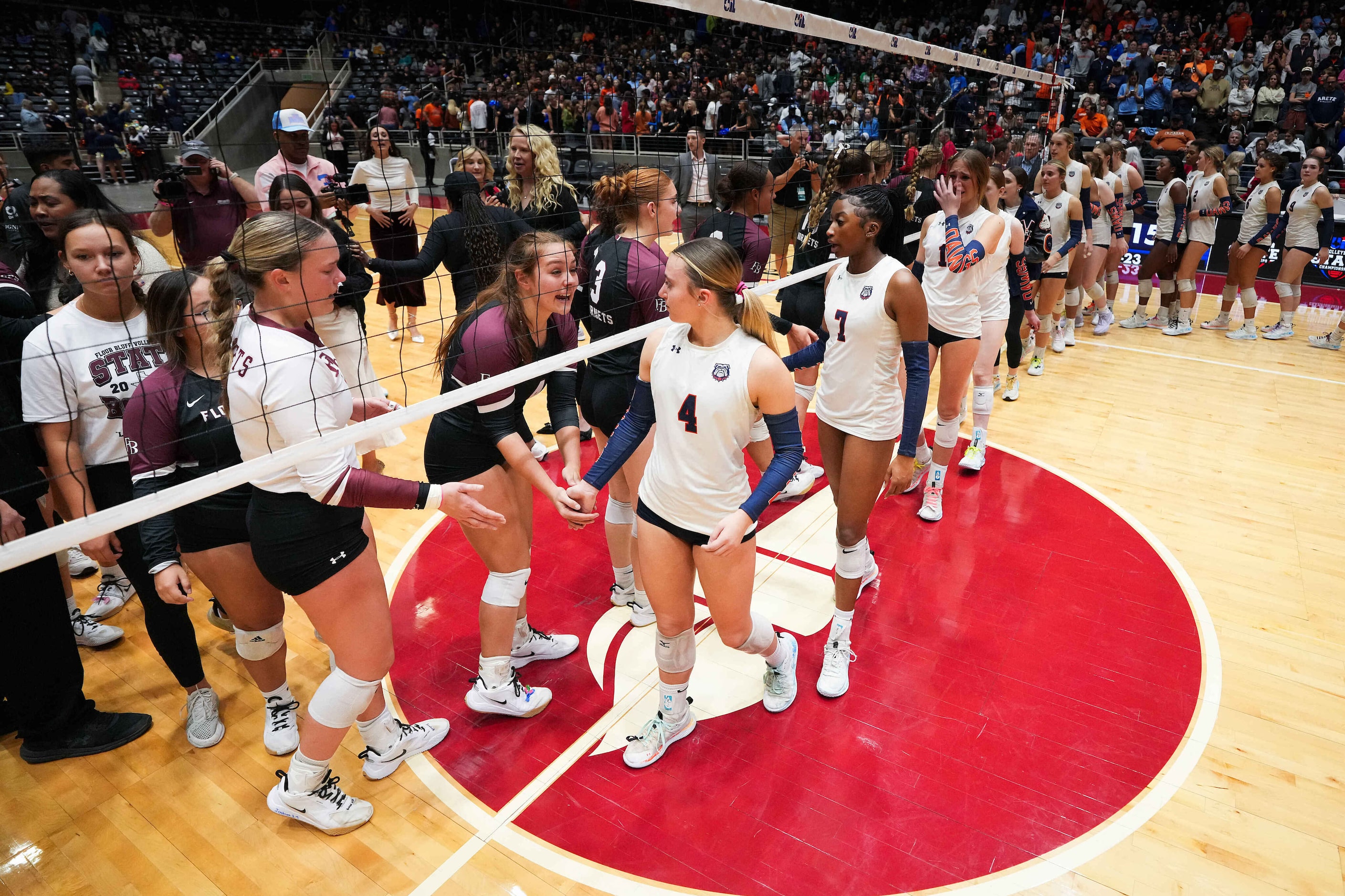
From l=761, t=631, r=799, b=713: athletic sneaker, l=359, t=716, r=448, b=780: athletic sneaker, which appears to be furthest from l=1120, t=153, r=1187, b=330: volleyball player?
l=359, t=716, r=448, b=780: athletic sneaker

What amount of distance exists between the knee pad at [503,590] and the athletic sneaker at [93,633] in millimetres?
2209

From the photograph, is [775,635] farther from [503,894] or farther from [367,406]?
[367,406]

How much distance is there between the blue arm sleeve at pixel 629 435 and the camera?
2.74 m

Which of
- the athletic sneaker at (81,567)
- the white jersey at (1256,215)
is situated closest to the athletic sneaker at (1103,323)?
the white jersey at (1256,215)

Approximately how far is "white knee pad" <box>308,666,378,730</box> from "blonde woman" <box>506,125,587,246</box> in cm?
312

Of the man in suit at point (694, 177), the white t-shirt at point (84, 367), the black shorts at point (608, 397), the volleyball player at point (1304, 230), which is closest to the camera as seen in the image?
the white t-shirt at point (84, 367)

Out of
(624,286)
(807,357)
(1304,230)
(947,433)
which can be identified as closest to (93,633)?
(624,286)

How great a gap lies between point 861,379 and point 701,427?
112 centimetres

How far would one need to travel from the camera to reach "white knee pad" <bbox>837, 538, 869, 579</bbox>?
3.38m

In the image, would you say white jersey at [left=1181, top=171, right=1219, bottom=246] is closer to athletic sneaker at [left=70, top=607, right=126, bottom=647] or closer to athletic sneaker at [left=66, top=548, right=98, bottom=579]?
athletic sneaker at [left=70, top=607, right=126, bottom=647]

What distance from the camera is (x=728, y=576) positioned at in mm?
2633

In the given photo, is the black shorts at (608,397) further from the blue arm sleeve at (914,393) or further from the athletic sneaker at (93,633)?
the athletic sneaker at (93,633)

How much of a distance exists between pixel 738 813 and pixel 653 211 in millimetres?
2543

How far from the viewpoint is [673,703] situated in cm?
301
